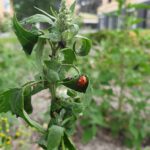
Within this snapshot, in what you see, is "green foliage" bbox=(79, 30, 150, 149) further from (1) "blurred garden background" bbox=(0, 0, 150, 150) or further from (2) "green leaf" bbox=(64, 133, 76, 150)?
(2) "green leaf" bbox=(64, 133, 76, 150)

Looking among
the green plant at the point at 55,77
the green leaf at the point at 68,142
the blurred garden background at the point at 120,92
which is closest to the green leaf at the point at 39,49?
the green plant at the point at 55,77

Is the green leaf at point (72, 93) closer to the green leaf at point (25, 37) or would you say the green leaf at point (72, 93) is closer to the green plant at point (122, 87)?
Answer: the green leaf at point (25, 37)

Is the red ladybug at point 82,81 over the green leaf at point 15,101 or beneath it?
over

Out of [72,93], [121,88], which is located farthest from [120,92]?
[72,93]

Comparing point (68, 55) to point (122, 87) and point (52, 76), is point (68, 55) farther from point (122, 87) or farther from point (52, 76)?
point (122, 87)

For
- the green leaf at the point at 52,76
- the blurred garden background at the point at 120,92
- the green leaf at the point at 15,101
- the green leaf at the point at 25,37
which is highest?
the green leaf at the point at 25,37

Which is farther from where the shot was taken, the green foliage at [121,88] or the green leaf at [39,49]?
the green foliage at [121,88]

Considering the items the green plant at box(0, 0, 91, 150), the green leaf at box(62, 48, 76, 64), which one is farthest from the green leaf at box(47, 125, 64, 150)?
the green leaf at box(62, 48, 76, 64)
